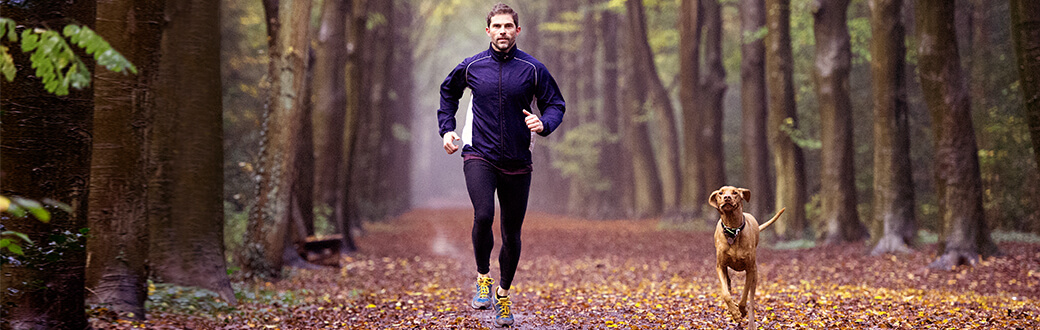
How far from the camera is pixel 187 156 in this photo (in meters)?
8.39

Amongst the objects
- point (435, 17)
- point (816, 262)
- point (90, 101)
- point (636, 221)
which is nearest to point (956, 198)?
point (816, 262)

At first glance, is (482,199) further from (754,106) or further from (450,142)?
(754,106)

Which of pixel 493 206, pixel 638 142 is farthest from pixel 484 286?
pixel 638 142

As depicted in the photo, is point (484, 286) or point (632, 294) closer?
point (484, 286)

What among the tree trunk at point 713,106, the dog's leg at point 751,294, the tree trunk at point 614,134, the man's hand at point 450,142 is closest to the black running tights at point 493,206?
the man's hand at point 450,142

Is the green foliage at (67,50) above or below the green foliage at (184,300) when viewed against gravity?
above

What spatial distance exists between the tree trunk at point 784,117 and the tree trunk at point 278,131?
32.6 ft

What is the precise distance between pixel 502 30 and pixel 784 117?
1234cm

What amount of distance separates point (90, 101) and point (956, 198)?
11.1 meters

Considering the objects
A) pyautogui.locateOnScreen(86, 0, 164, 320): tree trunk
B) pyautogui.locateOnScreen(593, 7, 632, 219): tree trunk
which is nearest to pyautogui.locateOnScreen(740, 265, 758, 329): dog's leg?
pyautogui.locateOnScreen(86, 0, 164, 320): tree trunk

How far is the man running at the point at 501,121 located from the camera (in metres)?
6.12

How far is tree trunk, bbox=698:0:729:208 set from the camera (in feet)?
74.8

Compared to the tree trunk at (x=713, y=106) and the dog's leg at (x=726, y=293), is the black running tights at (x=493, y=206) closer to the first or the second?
the dog's leg at (x=726, y=293)

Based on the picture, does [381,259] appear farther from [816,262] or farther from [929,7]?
[929,7]
